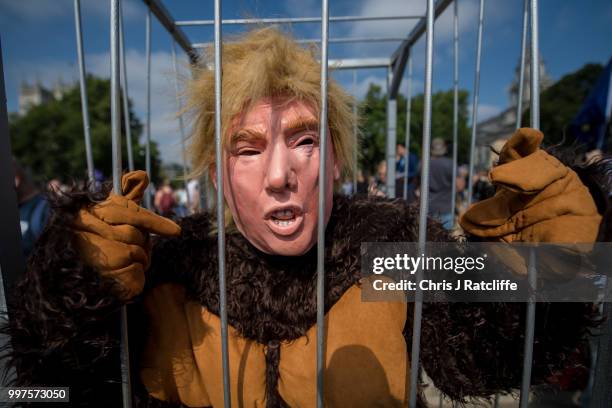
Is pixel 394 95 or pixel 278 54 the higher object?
pixel 394 95

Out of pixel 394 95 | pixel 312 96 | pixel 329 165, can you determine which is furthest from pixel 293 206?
pixel 394 95

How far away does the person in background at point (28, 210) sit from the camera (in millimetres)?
1977

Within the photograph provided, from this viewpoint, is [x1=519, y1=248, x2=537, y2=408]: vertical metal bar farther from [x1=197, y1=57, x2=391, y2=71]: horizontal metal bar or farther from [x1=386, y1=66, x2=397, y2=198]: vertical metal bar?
[x1=197, y1=57, x2=391, y2=71]: horizontal metal bar

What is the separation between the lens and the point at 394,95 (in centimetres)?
291

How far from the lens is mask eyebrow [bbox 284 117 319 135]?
885 mm

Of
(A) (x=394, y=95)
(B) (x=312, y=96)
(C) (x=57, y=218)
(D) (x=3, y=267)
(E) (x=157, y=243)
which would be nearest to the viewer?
(C) (x=57, y=218)

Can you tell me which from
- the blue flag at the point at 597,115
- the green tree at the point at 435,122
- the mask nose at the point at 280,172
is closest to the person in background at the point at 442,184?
the blue flag at the point at 597,115

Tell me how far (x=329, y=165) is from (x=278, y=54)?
1.01ft

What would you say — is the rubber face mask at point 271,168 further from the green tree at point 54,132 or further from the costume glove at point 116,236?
the green tree at point 54,132

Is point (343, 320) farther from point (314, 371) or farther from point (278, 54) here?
point (278, 54)

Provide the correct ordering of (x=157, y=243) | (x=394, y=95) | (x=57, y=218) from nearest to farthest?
1. (x=57, y=218)
2. (x=157, y=243)
3. (x=394, y=95)

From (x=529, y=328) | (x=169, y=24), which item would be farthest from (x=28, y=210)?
(x=529, y=328)

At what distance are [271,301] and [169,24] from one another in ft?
5.04

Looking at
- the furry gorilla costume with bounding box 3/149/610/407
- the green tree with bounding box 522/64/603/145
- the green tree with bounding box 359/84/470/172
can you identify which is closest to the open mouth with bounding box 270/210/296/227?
the furry gorilla costume with bounding box 3/149/610/407
